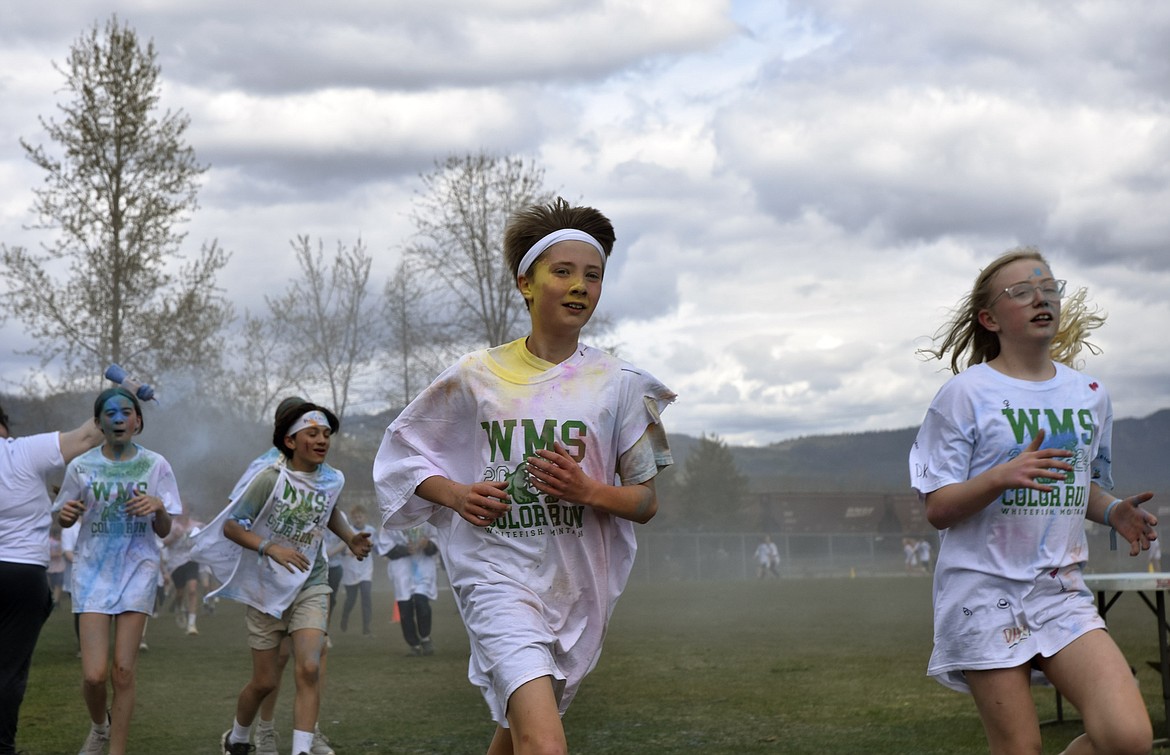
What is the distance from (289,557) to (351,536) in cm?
45

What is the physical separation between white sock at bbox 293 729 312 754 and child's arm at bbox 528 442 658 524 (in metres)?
4.06

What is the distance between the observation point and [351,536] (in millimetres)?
8531

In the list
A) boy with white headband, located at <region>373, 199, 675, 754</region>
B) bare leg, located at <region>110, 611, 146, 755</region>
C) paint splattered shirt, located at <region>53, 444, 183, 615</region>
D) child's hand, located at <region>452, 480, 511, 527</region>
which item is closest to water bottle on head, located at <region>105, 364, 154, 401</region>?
paint splattered shirt, located at <region>53, 444, 183, 615</region>

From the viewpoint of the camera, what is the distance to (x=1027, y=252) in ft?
17.4

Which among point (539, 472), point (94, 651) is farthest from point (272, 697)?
point (539, 472)

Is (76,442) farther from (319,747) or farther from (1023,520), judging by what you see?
(1023,520)

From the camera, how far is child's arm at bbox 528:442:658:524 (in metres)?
4.55

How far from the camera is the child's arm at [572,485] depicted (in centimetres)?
455

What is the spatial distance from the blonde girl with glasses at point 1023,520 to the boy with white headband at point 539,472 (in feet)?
3.48

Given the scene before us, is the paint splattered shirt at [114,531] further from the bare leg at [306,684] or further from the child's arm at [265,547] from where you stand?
→ the bare leg at [306,684]

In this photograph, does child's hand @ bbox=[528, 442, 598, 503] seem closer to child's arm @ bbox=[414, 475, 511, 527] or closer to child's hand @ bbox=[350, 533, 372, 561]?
child's arm @ bbox=[414, 475, 511, 527]

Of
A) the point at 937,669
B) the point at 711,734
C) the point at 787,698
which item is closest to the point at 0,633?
the point at 711,734

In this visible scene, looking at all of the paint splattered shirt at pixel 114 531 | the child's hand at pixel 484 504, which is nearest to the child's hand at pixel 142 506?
the paint splattered shirt at pixel 114 531

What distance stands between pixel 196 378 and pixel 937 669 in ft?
97.7
